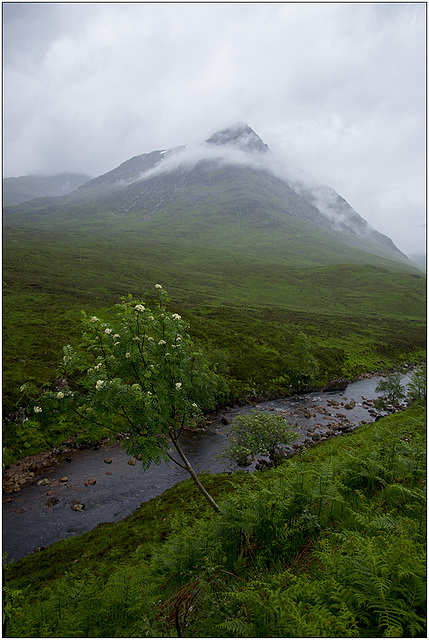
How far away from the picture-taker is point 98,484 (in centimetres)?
2477

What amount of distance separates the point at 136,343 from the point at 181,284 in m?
154

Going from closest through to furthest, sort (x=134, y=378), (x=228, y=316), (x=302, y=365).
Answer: (x=134, y=378) < (x=302, y=365) < (x=228, y=316)

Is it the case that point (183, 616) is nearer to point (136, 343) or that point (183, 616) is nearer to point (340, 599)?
point (340, 599)

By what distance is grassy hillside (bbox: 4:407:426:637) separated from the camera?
4.24 meters

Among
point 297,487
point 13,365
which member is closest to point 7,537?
point 297,487

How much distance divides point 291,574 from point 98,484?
24501 millimetres

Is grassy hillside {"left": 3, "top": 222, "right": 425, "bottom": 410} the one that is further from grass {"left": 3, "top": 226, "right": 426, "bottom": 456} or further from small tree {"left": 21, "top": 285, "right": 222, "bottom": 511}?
small tree {"left": 21, "top": 285, "right": 222, "bottom": 511}

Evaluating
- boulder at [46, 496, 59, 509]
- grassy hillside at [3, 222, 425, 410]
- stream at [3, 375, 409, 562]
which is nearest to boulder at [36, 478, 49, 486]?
stream at [3, 375, 409, 562]

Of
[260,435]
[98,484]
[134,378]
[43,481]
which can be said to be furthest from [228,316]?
[134,378]

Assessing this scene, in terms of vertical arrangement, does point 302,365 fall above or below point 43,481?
above

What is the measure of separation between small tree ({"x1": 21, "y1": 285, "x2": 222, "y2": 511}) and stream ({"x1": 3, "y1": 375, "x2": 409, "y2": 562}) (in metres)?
16.5

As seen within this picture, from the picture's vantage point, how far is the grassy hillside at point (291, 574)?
13.9 ft

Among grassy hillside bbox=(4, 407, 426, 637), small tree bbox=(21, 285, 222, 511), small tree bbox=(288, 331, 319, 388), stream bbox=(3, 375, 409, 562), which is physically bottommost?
stream bbox=(3, 375, 409, 562)

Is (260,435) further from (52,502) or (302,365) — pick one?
(302,365)
